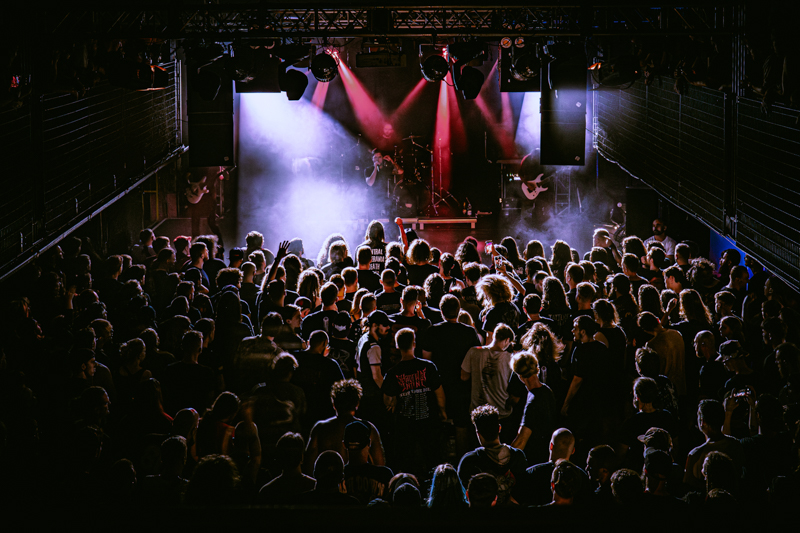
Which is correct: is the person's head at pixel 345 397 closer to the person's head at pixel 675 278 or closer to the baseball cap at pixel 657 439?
the baseball cap at pixel 657 439

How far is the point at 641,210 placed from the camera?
11.1 m

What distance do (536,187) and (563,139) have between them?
108 inches

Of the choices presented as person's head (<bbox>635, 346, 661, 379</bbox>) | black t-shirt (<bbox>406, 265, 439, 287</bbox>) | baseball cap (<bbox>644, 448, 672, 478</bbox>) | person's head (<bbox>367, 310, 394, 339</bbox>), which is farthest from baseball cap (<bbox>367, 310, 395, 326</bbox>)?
baseball cap (<bbox>644, 448, 672, 478</bbox>)

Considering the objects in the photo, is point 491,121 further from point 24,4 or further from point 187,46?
point 24,4

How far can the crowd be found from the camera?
3.06 m

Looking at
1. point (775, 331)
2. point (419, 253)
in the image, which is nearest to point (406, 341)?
point (419, 253)

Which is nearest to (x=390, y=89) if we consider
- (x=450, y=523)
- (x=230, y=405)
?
(x=230, y=405)

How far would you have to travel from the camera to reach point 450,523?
116 cm

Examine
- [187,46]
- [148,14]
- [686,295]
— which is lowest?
[686,295]

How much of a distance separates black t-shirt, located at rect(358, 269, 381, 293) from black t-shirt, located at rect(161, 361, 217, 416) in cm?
214

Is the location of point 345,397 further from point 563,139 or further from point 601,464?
point 563,139

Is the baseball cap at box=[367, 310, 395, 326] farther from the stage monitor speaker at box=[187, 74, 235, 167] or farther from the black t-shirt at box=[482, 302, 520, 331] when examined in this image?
the stage monitor speaker at box=[187, 74, 235, 167]

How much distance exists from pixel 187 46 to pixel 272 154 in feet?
19.1

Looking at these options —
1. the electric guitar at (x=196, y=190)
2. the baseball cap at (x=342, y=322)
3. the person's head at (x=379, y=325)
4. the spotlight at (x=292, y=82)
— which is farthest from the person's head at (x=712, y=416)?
the electric guitar at (x=196, y=190)
